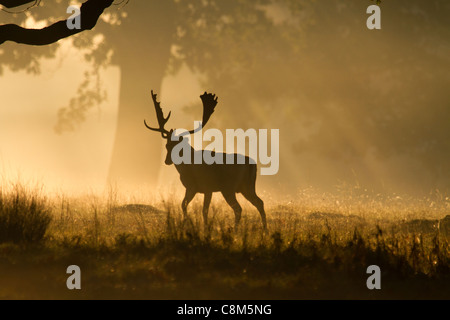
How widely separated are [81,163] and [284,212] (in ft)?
49.0

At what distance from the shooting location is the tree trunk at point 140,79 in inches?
1110

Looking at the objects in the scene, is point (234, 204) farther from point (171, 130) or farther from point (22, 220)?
point (22, 220)

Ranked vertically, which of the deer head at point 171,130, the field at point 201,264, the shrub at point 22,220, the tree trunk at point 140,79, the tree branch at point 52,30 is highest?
the tree trunk at point 140,79

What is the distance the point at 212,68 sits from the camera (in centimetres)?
2939

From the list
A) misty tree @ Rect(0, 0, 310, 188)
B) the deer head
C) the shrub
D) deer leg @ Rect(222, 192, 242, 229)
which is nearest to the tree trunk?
misty tree @ Rect(0, 0, 310, 188)

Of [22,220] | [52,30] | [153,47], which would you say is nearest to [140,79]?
[153,47]

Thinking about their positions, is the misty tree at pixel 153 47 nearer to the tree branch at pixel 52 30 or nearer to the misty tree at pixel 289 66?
the misty tree at pixel 289 66

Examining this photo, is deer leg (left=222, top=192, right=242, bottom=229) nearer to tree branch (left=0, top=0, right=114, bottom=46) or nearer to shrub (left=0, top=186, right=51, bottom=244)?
shrub (left=0, top=186, right=51, bottom=244)

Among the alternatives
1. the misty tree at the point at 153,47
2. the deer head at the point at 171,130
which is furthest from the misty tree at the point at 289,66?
the deer head at the point at 171,130

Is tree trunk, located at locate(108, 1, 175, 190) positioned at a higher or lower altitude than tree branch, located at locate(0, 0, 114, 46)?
higher

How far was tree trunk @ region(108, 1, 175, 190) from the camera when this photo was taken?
2819 centimetres

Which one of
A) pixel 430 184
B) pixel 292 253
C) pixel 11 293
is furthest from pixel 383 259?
pixel 430 184

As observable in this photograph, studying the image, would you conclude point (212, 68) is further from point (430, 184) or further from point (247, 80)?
point (430, 184)

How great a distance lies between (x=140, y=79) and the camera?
28.7 m
